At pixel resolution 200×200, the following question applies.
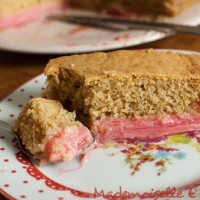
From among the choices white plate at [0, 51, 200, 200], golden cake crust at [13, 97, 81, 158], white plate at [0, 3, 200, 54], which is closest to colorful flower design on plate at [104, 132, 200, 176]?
Result: white plate at [0, 51, 200, 200]

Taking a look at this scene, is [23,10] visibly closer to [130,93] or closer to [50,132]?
[130,93]

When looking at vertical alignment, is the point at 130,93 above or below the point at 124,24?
below

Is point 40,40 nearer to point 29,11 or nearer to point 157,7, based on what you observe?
point 29,11

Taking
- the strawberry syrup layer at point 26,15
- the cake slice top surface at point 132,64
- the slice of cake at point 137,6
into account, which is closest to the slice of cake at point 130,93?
the cake slice top surface at point 132,64

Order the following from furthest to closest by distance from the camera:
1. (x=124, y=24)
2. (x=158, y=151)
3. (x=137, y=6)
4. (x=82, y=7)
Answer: (x=82, y=7) < (x=137, y=6) < (x=124, y=24) < (x=158, y=151)

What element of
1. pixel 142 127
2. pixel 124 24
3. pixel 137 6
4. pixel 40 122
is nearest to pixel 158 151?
pixel 142 127

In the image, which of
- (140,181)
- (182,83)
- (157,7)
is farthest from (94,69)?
(157,7)

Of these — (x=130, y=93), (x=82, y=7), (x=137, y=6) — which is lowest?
(x=130, y=93)

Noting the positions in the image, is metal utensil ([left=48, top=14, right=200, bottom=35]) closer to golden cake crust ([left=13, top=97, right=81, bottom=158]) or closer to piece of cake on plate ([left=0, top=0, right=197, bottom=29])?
piece of cake on plate ([left=0, top=0, right=197, bottom=29])
